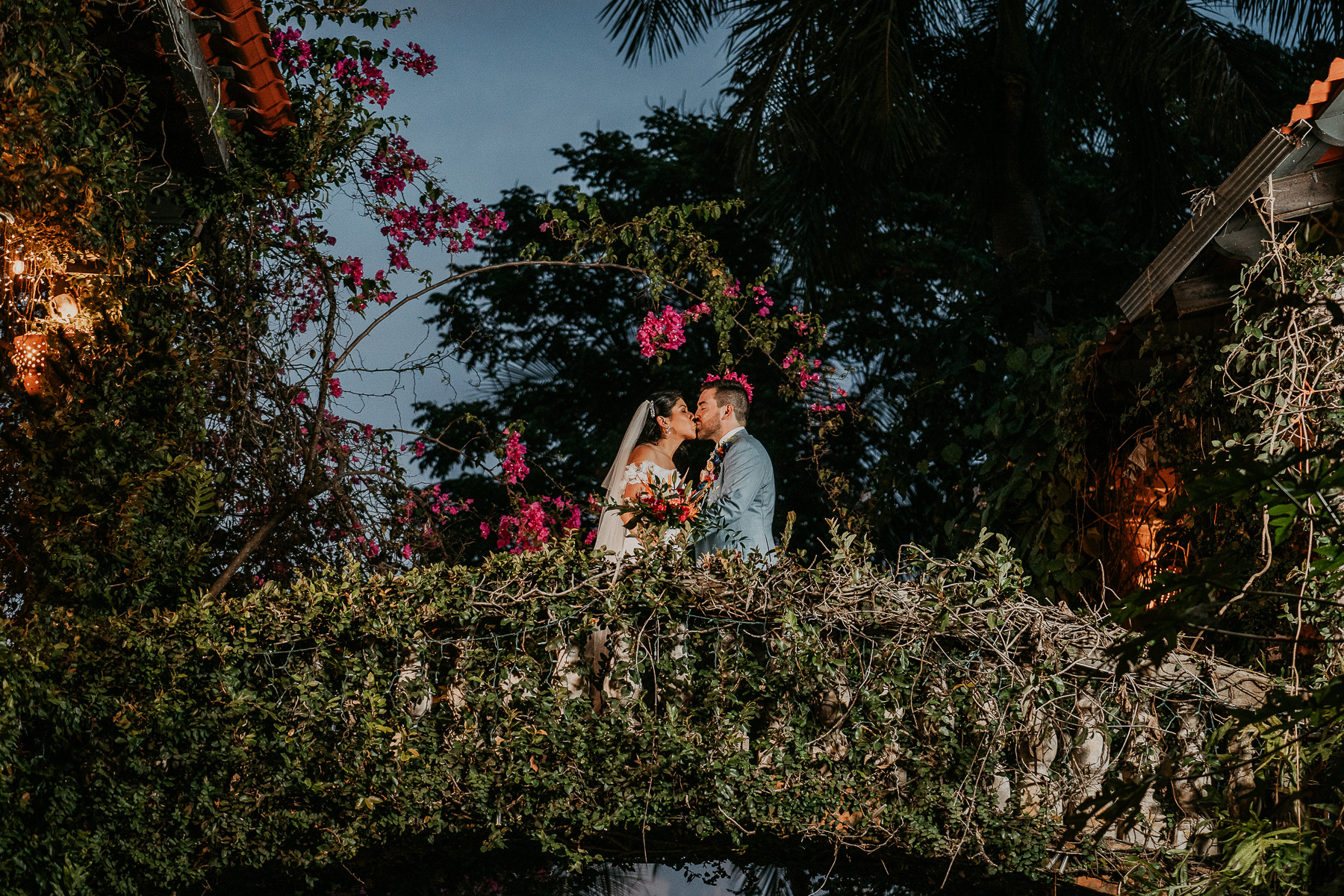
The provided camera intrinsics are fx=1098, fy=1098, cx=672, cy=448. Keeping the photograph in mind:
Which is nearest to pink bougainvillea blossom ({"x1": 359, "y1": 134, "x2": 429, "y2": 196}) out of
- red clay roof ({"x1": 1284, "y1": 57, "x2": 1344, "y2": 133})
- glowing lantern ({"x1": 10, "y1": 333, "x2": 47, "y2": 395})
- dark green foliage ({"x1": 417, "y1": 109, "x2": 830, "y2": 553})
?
glowing lantern ({"x1": 10, "y1": 333, "x2": 47, "y2": 395})

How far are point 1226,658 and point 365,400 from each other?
460cm

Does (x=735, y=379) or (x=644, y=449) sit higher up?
(x=735, y=379)

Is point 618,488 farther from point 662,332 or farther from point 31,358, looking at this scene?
point 31,358

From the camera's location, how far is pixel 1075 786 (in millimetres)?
3893

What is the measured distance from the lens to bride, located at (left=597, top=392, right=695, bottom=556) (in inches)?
225

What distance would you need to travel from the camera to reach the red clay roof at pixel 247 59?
4926 millimetres

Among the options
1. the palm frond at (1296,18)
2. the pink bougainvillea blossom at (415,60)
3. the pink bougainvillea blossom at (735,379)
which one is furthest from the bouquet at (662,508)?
the palm frond at (1296,18)

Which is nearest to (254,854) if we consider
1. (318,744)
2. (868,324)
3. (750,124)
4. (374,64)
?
(318,744)

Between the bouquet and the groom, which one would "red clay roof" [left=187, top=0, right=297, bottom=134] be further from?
the bouquet

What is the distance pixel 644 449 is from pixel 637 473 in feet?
0.87

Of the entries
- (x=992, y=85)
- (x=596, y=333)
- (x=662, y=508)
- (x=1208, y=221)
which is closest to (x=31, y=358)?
(x=662, y=508)

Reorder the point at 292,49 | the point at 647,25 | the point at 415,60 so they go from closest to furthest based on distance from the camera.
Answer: the point at 292,49 < the point at 415,60 < the point at 647,25

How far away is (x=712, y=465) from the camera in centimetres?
565

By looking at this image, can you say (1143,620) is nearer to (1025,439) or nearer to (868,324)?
(1025,439)
